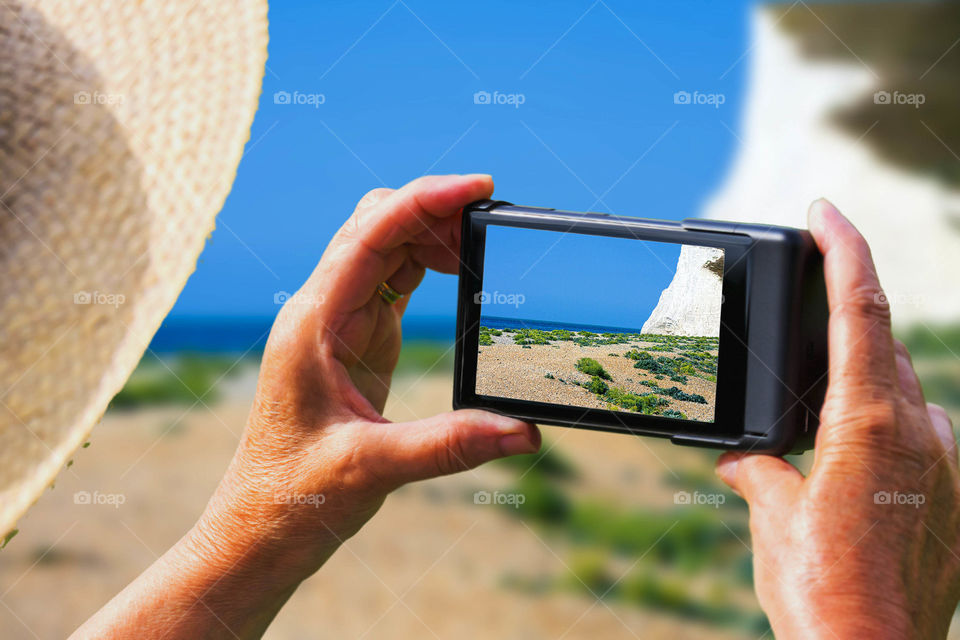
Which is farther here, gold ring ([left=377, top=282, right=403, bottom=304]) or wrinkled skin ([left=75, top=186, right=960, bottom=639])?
gold ring ([left=377, top=282, right=403, bottom=304])

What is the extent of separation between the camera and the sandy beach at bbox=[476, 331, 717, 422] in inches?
23.5

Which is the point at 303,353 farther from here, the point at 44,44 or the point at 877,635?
the point at 877,635

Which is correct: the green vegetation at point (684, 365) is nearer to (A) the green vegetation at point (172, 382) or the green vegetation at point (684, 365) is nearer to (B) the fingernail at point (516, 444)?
(B) the fingernail at point (516, 444)

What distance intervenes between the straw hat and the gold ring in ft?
1.10

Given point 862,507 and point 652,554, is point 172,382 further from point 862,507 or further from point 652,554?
point 862,507

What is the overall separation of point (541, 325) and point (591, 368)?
0.20ft

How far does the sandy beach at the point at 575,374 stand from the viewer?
597mm

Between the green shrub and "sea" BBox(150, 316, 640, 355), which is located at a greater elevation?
"sea" BBox(150, 316, 640, 355)

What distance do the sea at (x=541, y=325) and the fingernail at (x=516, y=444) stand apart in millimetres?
98

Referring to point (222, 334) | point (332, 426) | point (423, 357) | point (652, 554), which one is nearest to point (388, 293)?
point (332, 426)

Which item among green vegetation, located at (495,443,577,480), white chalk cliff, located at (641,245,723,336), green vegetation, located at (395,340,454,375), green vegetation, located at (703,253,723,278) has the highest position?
green vegetation, located at (395,340,454,375)

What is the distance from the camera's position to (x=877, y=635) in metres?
0.44

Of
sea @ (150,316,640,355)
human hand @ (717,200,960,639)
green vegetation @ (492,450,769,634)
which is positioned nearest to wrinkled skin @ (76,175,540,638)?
human hand @ (717,200,960,639)

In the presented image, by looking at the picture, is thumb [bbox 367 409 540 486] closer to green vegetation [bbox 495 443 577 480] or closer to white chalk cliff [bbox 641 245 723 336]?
white chalk cliff [bbox 641 245 723 336]
